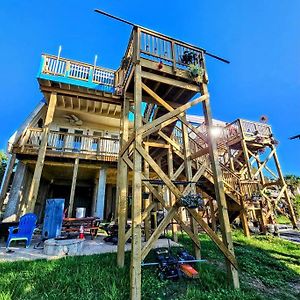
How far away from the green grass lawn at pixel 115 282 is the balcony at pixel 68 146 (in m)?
6.18

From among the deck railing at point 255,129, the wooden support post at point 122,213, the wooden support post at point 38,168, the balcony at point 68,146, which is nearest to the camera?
the wooden support post at point 122,213

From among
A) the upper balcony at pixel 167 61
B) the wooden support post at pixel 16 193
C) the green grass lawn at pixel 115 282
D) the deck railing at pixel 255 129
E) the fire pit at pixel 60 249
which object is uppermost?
the deck railing at pixel 255 129

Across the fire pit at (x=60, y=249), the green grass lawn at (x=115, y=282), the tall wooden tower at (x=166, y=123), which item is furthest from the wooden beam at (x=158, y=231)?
the fire pit at (x=60, y=249)

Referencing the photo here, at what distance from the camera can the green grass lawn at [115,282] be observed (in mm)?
3000

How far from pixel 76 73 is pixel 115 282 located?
8583mm

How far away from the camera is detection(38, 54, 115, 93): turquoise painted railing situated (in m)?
8.15

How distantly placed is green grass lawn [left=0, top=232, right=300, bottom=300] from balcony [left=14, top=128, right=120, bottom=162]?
20.3 feet

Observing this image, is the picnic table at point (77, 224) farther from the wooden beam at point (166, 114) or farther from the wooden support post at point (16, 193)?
the wooden beam at point (166, 114)

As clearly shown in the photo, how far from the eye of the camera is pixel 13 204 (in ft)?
28.7

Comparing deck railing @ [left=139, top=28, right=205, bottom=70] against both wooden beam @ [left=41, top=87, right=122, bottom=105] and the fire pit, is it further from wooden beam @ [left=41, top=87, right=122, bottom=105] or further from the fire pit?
the fire pit

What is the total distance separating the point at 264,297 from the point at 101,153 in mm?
8915

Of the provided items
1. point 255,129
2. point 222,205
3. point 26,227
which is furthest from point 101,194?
point 255,129

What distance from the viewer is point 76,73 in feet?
28.2

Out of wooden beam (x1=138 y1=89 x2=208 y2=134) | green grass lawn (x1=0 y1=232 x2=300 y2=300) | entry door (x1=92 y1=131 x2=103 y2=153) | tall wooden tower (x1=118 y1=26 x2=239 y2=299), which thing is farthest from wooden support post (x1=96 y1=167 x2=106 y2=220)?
wooden beam (x1=138 y1=89 x2=208 y2=134)
